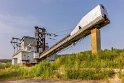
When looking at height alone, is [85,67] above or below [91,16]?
below

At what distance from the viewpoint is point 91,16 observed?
17203 mm

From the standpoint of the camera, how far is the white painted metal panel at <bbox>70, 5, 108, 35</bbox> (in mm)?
16142

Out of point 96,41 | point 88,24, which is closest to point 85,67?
point 96,41

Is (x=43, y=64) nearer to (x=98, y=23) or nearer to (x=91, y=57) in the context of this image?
(x=91, y=57)

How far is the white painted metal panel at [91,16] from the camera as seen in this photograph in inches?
636

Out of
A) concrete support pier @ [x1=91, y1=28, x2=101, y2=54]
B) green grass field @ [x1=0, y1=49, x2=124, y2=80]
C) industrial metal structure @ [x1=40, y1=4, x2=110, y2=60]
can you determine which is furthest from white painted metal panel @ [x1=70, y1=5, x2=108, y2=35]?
green grass field @ [x1=0, y1=49, x2=124, y2=80]

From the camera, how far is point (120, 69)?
10477 mm

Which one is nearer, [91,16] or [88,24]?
[91,16]

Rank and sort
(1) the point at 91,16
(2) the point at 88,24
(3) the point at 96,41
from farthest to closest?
(2) the point at 88,24 < (1) the point at 91,16 < (3) the point at 96,41

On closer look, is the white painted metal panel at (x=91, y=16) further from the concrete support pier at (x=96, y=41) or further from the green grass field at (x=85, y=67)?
the green grass field at (x=85, y=67)

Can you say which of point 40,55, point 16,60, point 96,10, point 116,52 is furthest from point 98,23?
point 16,60

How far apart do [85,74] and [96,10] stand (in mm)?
6719

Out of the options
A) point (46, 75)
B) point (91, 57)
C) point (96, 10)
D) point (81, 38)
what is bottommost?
point (46, 75)

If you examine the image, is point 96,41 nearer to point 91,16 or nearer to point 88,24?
point 88,24
